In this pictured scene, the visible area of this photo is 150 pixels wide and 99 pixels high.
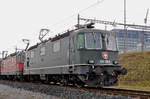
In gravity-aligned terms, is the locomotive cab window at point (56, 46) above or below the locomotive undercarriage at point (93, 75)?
above

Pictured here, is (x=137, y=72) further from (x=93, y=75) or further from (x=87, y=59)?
(x=87, y=59)

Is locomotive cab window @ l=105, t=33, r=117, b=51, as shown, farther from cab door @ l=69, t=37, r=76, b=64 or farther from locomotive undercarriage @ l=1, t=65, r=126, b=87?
cab door @ l=69, t=37, r=76, b=64

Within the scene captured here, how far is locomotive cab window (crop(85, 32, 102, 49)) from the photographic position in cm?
1437

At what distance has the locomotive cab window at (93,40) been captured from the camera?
1437 centimetres

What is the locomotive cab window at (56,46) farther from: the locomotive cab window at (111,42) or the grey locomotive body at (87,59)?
the locomotive cab window at (111,42)

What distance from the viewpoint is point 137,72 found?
1101 inches

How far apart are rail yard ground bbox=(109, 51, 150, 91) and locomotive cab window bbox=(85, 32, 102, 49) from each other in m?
9.58

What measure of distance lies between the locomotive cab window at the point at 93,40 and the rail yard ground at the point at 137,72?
9582 millimetres

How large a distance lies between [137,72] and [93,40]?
15.0 m

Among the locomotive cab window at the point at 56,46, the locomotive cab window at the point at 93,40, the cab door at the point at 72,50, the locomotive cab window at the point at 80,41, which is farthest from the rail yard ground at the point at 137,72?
the locomotive cab window at the point at 80,41

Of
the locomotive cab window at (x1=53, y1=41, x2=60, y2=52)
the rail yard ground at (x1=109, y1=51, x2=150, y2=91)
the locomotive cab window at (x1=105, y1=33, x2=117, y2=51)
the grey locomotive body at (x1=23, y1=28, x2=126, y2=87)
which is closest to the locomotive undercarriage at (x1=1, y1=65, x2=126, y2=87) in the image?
the grey locomotive body at (x1=23, y1=28, x2=126, y2=87)

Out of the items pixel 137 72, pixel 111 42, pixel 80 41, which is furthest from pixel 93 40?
pixel 137 72

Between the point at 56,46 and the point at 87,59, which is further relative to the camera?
the point at 56,46

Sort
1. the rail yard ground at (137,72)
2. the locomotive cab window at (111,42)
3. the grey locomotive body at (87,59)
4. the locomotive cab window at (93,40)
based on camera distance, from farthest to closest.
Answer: the rail yard ground at (137,72) → the locomotive cab window at (111,42) → the locomotive cab window at (93,40) → the grey locomotive body at (87,59)
